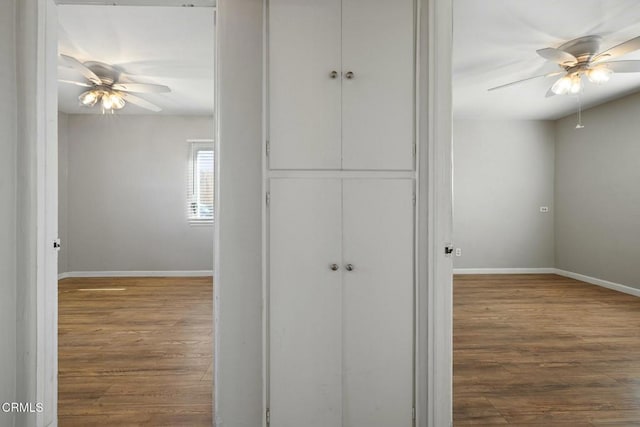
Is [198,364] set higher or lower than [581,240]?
lower

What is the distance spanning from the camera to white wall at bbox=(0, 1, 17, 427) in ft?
5.27

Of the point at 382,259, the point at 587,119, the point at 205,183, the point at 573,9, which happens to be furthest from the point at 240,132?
the point at 587,119

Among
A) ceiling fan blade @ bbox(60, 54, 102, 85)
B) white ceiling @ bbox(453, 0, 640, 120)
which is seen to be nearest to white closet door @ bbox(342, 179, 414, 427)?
white ceiling @ bbox(453, 0, 640, 120)

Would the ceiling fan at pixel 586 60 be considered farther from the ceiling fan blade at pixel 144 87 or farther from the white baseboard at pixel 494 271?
the ceiling fan blade at pixel 144 87

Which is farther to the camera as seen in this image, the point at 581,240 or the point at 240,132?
the point at 581,240

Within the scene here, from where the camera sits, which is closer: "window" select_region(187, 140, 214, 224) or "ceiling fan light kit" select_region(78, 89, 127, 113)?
"ceiling fan light kit" select_region(78, 89, 127, 113)

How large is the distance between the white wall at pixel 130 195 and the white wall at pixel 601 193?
20.2 ft

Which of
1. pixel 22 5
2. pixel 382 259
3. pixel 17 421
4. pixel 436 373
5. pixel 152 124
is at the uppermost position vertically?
pixel 152 124

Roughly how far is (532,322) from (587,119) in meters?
3.89

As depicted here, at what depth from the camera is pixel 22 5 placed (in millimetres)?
1658

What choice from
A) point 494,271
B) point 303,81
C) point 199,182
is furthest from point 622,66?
point 199,182

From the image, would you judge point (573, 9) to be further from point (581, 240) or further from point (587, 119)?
point (581, 240)

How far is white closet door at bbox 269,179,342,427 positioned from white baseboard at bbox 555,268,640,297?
515 cm

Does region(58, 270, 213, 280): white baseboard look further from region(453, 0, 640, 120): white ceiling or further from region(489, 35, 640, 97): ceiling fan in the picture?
region(489, 35, 640, 97): ceiling fan
